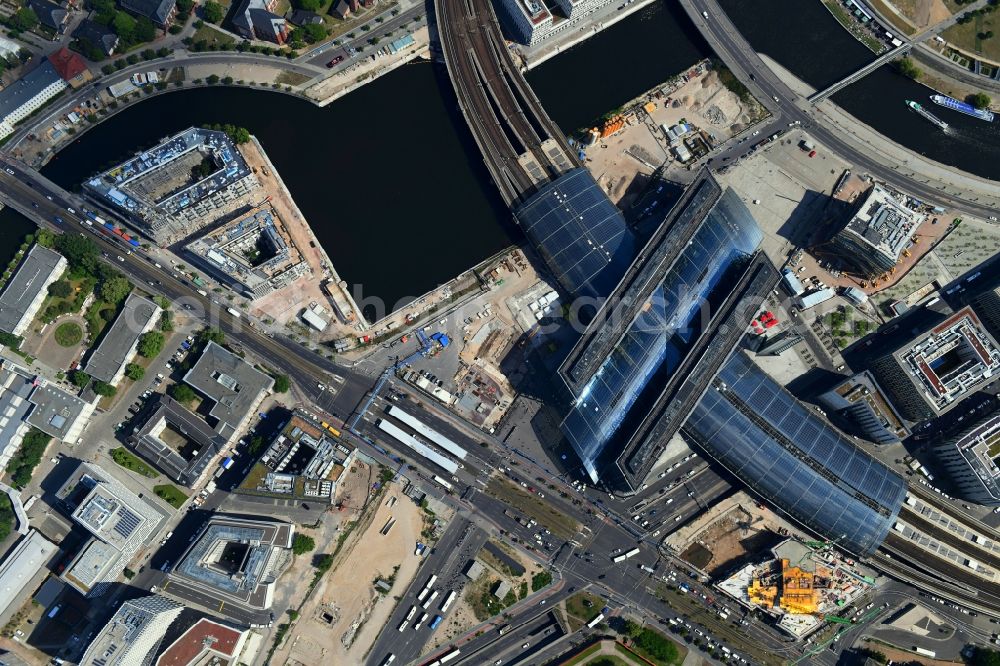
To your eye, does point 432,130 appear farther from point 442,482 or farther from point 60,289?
point 60,289

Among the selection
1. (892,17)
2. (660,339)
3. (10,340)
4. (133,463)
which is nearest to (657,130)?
(660,339)

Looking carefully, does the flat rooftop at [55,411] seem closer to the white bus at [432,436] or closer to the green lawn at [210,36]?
the white bus at [432,436]

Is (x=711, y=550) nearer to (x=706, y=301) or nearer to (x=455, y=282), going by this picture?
(x=706, y=301)

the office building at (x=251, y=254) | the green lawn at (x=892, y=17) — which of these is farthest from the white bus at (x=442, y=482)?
the green lawn at (x=892, y=17)

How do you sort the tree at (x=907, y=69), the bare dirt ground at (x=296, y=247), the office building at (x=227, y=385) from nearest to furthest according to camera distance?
the office building at (x=227, y=385) < the bare dirt ground at (x=296, y=247) < the tree at (x=907, y=69)

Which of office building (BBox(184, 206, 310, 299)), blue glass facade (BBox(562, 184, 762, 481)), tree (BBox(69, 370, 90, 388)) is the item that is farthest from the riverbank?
tree (BBox(69, 370, 90, 388))

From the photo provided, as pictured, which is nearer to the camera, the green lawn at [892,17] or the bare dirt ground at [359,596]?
the bare dirt ground at [359,596]

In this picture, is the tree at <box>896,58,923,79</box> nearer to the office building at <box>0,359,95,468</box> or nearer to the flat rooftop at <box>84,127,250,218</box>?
the flat rooftop at <box>84,127,250,218</box>
